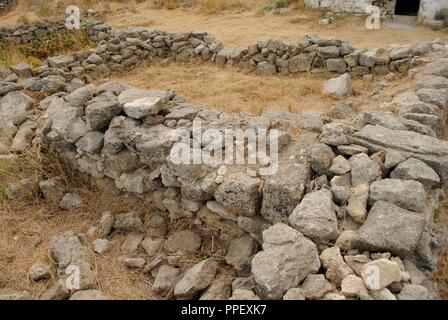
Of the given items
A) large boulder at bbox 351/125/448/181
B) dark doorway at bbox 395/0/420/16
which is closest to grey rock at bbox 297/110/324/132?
large boulder at bbox 351/125/448/181

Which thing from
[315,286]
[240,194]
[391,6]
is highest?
[391,6]

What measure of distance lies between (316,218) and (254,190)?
627mm

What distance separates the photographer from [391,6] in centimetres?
1035

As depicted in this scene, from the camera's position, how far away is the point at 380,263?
243cm

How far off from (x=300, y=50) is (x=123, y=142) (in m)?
4.34

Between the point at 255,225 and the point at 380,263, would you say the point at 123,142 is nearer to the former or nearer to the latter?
the point at 255,225

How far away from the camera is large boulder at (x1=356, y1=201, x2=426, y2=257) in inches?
102

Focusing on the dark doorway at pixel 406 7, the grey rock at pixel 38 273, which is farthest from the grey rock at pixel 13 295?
the dark doorway at pixel 406 7

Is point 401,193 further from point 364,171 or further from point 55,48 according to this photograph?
point 55,48

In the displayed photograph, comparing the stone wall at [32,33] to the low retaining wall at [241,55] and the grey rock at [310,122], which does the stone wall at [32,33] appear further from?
the grey rock at [310,122]

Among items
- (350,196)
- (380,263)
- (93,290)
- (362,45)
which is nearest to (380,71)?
(362,45)

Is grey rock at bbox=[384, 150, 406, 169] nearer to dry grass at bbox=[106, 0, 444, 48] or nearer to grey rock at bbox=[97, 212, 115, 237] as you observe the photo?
grey rock at bbox=[97, 212, 115, 237]

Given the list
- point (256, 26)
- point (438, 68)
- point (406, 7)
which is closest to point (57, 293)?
point (438, 68)

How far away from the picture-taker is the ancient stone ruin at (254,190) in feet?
8.55
